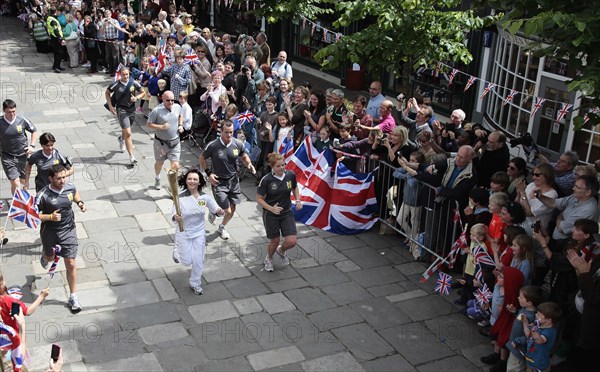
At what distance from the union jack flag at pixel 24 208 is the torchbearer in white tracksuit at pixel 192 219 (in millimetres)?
1655

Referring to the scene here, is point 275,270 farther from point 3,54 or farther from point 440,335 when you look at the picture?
point 3,54

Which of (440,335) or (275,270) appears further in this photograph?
(275,270)

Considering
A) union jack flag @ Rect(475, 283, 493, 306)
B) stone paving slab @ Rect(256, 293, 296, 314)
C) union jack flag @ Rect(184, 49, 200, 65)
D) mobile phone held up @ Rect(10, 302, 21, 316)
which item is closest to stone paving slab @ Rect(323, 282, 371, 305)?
stone paving slab @ Rect(256, 293, 296, 314)

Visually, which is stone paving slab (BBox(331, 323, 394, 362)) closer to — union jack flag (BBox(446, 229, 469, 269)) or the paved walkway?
the paved walkway

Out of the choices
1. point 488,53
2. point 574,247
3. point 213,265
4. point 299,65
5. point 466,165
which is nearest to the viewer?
point 574,247

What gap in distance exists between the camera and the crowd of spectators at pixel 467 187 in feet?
22.5

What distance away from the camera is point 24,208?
8.35 metres

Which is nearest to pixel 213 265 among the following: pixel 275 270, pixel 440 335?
pixel 275 270

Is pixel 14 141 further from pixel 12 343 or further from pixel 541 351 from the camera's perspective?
pixel 541 351

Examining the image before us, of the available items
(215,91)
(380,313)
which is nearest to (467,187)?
(380,313)

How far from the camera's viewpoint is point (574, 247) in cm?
698

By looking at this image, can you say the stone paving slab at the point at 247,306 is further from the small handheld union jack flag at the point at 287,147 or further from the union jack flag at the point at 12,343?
the small handheld union jack flag at the point at 287,147

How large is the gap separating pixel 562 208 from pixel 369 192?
138 inches

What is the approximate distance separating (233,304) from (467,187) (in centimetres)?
335
